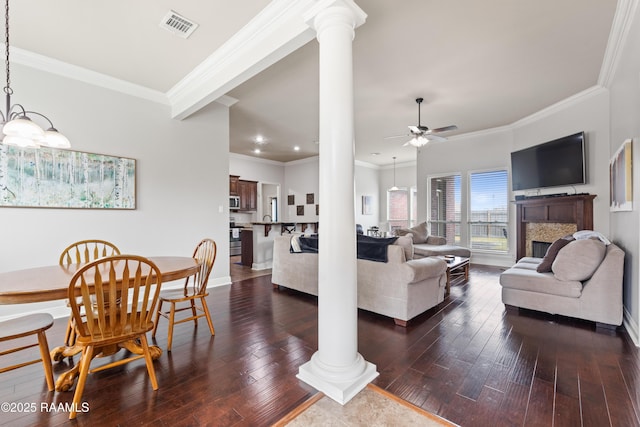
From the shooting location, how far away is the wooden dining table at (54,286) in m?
1.61

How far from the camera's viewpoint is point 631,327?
2.59 m

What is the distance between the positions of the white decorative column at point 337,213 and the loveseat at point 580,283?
2.34 m

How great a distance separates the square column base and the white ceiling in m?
2.95

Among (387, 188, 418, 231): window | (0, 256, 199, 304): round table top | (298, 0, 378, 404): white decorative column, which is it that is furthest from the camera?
(387, 188, 418, 231): window

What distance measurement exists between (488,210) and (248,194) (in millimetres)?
6401

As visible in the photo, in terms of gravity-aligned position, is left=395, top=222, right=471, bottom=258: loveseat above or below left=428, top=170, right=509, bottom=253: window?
below

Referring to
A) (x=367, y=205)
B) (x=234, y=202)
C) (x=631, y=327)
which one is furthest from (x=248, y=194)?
(x=631, y=327)

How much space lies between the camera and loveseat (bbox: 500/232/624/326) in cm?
271

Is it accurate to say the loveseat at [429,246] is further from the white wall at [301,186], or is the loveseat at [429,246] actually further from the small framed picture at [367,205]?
the small framed picture at [367,205]

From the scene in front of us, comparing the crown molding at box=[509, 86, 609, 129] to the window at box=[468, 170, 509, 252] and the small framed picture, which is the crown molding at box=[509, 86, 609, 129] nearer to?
the window at box=[468, 170, 509, 252]

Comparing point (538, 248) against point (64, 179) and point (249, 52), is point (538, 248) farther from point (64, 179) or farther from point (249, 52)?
point (64, 179)

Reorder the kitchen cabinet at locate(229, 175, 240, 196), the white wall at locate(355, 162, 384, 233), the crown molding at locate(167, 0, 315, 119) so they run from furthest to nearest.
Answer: the white wall at locate(355, 162, 384, 233) → the kitchen cabinet at locate(229, 175, 240, 196) → the crown molding at locate(167, 0, 315, 119)

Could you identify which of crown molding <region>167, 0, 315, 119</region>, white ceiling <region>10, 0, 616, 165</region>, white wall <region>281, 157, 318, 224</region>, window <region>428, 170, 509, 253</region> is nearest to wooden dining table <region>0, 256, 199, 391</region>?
crown molding <region>167, 0, 315, 119</region>

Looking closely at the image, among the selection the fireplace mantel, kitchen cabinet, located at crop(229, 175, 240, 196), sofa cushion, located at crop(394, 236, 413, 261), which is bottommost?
sofa cushion, located at crop(394, 236, 413, 261)
